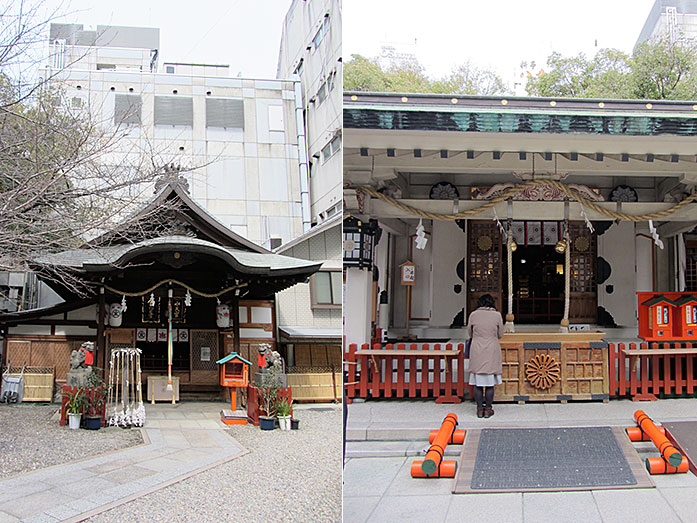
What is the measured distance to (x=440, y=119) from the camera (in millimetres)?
5328

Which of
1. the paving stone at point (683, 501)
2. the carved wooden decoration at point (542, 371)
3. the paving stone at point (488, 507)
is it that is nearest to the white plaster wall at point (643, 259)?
the carved wooden decoration at point (542, 371)

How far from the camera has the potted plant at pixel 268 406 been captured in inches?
182

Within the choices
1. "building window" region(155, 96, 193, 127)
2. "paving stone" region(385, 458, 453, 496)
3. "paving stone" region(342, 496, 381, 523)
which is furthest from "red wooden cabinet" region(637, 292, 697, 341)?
"building window" region(155, 96, 193, 127)

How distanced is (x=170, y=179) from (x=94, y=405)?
186 cm

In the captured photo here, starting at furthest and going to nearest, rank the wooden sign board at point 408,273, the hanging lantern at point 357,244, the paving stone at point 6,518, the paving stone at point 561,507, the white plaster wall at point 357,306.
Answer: the wooden sign board at point 408,273 < the hanging lantern at point 357,244 < the white plaster wall at point 357,306 < the paving stone at point 561,507 < the paving stone at point 6,518

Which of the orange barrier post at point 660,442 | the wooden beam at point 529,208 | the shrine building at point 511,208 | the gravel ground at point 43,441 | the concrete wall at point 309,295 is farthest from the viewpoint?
the wooden beam at point 529,208

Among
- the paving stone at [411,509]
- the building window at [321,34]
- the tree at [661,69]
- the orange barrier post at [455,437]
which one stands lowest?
the paving stone at [411,509]

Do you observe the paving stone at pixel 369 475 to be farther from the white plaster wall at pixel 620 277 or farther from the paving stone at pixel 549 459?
the white plaster wall at pixel 620 277

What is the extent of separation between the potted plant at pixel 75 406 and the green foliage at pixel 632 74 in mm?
20071

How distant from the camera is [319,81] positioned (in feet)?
14.9

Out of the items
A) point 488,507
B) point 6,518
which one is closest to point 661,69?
point 488,507

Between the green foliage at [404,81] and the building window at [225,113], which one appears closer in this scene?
the building window at [225,113]

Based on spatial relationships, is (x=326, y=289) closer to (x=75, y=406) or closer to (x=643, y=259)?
(x=75, y=406)

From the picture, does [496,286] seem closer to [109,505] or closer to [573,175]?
[573,175]
